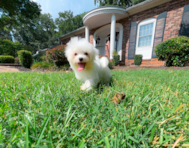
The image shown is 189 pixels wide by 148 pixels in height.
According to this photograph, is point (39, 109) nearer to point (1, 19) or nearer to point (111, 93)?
point (111, 93)

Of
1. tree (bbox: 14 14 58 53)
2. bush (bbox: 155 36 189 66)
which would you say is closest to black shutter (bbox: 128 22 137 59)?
bush (bbox: 155 36 189 66)

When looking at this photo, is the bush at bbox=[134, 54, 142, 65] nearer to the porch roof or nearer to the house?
the house

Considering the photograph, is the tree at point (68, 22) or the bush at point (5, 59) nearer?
the bush at point (5, 59)

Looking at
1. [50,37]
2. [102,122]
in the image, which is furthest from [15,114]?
[50,37]

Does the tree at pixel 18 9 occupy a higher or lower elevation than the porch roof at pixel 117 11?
higher

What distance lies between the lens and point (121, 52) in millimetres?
9523

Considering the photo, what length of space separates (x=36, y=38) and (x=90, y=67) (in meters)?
39.5

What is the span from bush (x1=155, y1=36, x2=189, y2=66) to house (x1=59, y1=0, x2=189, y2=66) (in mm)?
1238

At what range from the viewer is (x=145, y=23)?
780 centimetres

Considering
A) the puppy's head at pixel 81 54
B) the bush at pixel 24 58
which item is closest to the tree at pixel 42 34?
the bush at pixel 24 58

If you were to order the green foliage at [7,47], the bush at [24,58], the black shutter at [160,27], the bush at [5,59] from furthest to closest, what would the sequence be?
the green foliage at [7,47] < the bush at [5,59] < the bush at [24,58] < the black shutter at [160,27]

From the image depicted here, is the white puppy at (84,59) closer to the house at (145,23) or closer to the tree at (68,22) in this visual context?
the house at (145,23)

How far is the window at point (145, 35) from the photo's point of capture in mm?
7720

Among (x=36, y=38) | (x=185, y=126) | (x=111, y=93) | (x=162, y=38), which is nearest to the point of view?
(x=185, y=126)
